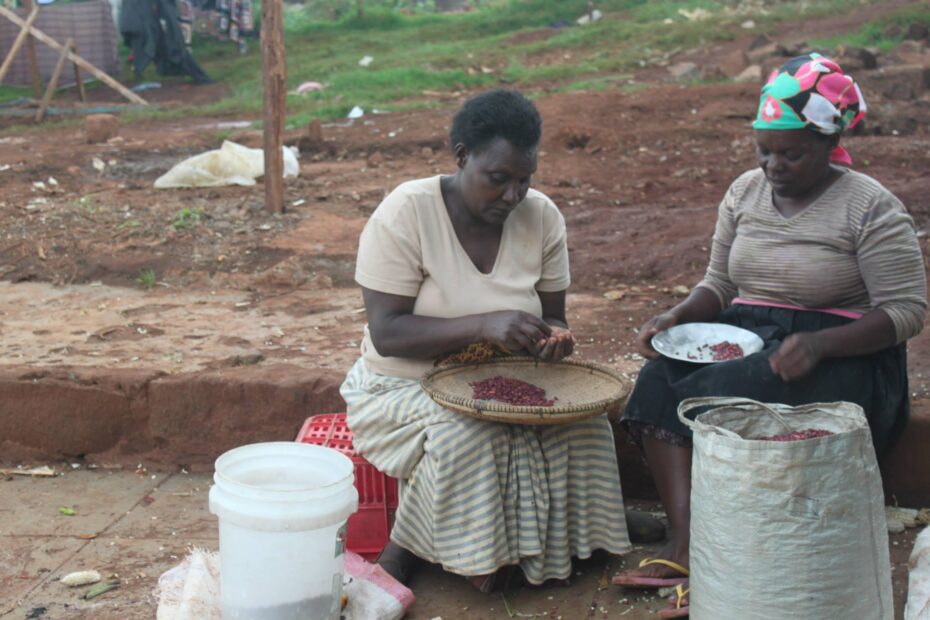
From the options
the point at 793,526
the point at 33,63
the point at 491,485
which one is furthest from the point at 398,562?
the point at 33,63

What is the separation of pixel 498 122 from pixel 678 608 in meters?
1.39

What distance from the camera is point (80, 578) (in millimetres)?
3158

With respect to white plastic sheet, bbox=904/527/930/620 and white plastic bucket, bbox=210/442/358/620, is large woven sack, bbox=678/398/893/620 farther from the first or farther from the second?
white plastic bucket, bbox=210/442/358/620

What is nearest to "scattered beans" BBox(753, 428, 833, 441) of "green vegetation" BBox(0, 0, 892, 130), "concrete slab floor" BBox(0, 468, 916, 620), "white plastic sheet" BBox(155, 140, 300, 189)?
"concrete slab floor" BBox(0, 468, 916, 620)

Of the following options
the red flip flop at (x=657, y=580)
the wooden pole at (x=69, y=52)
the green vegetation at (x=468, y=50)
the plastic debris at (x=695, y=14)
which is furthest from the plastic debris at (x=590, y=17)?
the red flip flop at (x=657, y=580)

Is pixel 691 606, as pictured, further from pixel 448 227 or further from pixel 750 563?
pixel 448 227

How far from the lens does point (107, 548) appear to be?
341 cm

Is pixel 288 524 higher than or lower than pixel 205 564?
higher

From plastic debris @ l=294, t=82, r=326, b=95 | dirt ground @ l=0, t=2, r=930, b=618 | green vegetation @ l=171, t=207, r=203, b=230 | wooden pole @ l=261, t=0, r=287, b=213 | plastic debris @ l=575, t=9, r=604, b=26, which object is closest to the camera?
dirt ground @ l=0, t=2, r=930, b=618

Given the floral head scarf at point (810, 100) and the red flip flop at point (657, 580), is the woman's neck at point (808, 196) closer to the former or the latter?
the floral head scarf at point (810, 100)

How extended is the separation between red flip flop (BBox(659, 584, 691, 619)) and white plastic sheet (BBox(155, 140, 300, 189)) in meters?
6.47

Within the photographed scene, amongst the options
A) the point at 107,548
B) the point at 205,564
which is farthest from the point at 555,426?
the point at 107,548

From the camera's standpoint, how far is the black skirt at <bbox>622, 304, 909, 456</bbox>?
2.96 meters

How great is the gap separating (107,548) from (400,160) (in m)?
7.08
